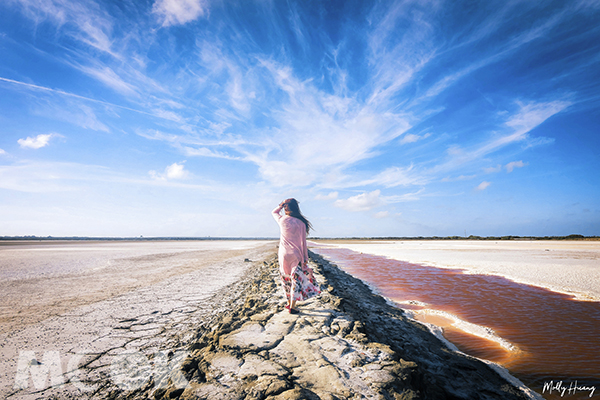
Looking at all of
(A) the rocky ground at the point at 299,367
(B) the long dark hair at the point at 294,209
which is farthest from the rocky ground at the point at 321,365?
(B) the long dark hair at the point at 294,209

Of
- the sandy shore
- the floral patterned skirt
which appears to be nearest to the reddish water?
the floral patterned skirt

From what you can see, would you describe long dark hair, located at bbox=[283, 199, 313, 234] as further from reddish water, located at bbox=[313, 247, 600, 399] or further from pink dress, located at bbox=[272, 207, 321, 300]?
reddish water, located at bbox=[313, 247, 600, 399]

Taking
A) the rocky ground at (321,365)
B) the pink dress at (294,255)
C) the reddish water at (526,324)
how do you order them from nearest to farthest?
the rocky ground at (321,365)
the reddish water at (526,324)
the pink dress at (294,255)

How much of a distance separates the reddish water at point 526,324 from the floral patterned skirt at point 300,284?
8.95 ft

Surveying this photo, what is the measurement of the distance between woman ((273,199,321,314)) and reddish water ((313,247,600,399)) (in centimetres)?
286

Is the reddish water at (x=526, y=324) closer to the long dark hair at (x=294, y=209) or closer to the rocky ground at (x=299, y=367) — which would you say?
the rocky ground at (x=299, y=367)

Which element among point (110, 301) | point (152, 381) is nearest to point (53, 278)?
point (110, 301)

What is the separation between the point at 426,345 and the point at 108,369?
186 inches

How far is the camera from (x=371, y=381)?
2.64m

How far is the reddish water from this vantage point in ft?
11.8

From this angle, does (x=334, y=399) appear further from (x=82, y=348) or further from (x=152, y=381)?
(x=82, y=348)

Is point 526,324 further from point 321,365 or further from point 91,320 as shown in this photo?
point 91,320

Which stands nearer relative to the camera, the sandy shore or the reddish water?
the sandy shore

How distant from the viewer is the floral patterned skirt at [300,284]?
15.7 ft
